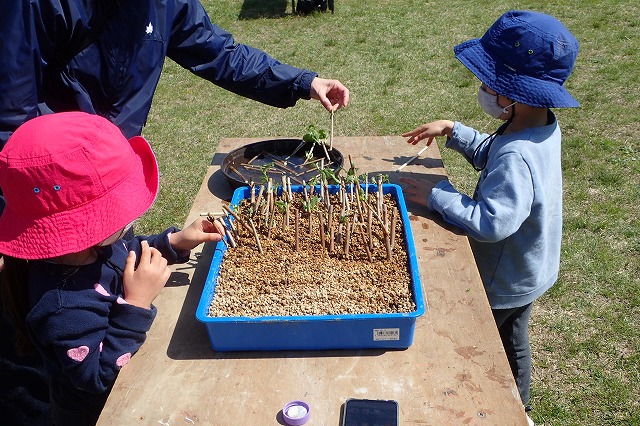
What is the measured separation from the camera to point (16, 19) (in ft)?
5.91

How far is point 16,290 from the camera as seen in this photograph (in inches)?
71.1

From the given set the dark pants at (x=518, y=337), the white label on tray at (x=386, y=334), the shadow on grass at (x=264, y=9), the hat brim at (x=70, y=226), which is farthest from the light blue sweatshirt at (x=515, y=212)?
the shadow on grass at (x=264, y=9)

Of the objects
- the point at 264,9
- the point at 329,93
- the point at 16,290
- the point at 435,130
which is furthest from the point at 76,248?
the point at 264,9

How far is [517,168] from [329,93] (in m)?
1.10

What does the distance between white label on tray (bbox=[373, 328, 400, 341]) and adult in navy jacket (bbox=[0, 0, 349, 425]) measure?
1348 mm

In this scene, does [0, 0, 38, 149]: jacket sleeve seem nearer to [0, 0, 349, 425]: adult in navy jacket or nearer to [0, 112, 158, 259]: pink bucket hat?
[0, 0, 349, 425]: adult in navy jacket

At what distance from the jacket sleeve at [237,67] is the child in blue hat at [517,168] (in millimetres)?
757

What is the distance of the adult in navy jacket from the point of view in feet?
6.19

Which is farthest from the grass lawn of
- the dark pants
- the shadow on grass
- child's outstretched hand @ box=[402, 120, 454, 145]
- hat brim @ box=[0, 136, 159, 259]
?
hat brim @ box=[0, 136, 159, 259]

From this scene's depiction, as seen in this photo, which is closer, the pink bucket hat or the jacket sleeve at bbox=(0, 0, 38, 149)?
the pink bucket hat

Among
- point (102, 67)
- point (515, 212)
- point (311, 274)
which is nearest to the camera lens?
point (311, 274)

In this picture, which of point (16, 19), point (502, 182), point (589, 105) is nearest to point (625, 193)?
point (589, 105)

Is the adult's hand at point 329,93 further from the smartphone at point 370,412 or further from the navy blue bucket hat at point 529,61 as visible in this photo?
the smartphone at point 370,412

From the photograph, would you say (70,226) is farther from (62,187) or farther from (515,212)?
(515,212)
